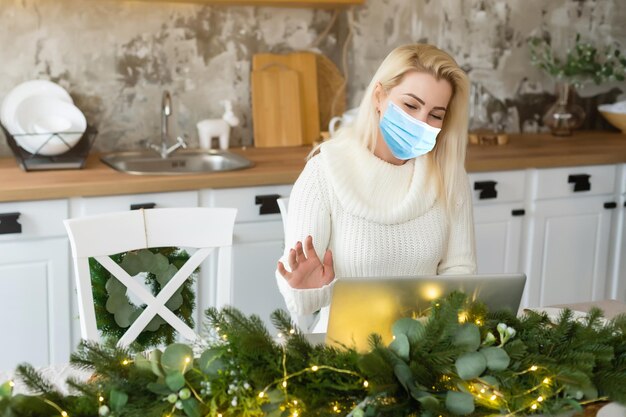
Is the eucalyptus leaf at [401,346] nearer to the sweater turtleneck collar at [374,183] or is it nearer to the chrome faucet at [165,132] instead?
the sweater turtleneck collar at [374,183]

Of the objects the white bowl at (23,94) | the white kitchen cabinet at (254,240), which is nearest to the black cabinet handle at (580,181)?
the white kitchen cabinet at (254,240)

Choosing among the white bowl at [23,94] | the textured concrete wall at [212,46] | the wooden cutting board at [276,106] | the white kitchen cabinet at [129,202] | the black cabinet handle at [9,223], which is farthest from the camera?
the wooden cutting board at [276,106]

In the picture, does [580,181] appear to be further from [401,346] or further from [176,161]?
[401,346]

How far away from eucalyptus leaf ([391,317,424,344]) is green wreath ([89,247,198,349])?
817 millimetres

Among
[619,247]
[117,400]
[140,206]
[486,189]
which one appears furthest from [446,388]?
[619,247]

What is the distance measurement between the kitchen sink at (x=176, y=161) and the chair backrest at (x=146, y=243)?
0.98 meters

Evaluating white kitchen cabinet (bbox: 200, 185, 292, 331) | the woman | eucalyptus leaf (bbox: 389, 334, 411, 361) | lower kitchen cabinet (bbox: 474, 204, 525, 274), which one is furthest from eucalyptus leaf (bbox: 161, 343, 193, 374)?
lower kitchen cabinet (bbox: 474, 204, 525, 274)

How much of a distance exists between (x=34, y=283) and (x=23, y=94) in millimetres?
729

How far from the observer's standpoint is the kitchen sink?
121 inches

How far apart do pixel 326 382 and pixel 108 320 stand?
87 cm

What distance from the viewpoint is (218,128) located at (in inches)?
128

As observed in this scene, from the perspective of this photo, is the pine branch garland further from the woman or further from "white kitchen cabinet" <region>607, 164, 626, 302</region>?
"white kitchen cabinet" <region>607, 164, 626, 302</region>

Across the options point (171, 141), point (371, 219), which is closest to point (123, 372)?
point (371, 219)

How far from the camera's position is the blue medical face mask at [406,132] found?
188 cm
